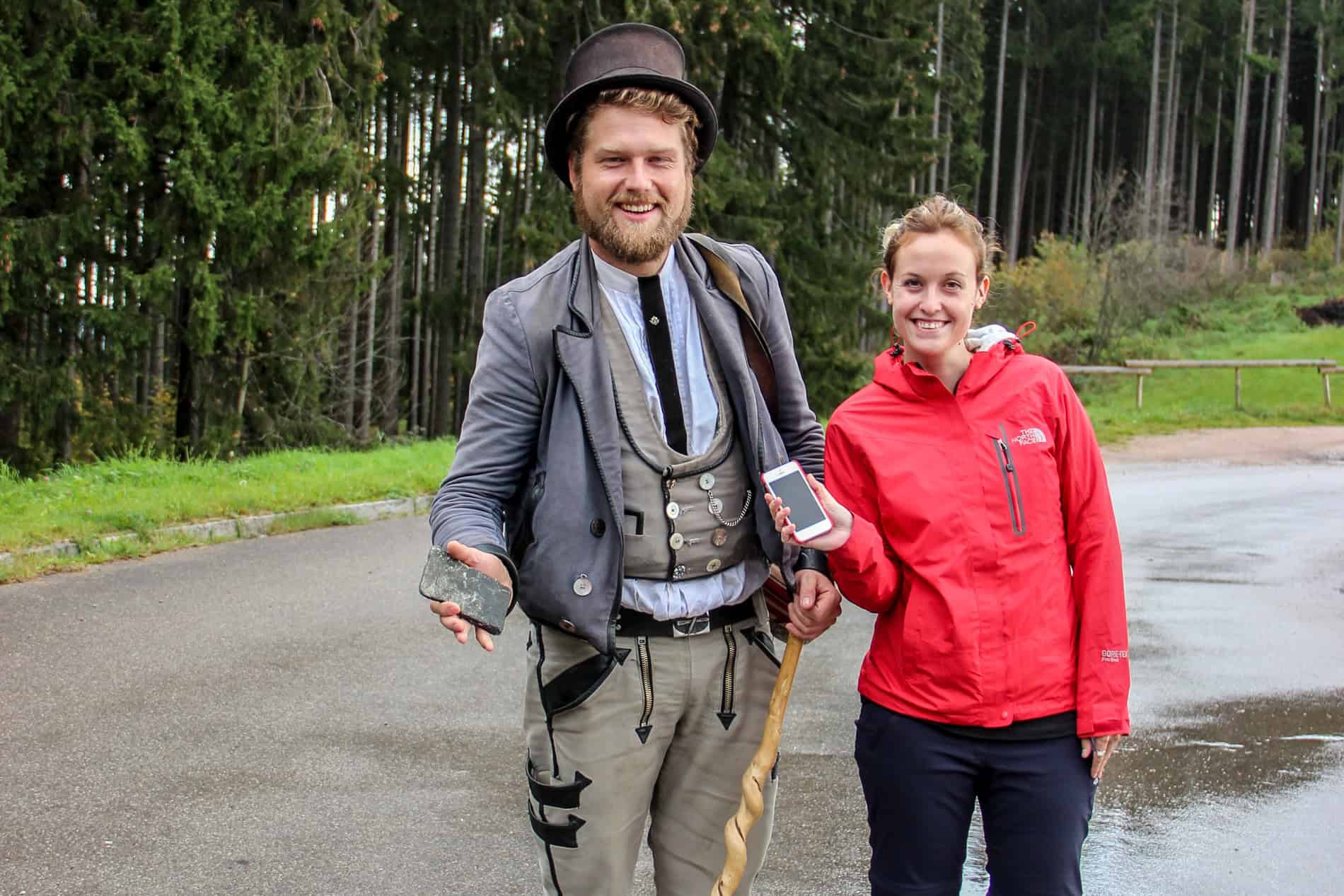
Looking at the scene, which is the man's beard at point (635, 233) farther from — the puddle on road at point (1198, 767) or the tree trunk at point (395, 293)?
the tree trunk at point (395, 293)

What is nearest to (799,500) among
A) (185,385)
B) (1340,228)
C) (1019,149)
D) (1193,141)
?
(185,385)

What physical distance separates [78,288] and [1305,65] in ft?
202

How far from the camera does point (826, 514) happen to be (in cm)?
261

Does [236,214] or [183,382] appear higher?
[236,214]

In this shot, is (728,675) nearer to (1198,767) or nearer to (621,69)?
(621,69)

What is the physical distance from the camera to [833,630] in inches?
320

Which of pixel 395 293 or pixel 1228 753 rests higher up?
pixel 395 293

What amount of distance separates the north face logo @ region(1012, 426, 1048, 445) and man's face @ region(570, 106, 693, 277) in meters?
0.85

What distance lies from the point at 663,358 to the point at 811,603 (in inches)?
24.0

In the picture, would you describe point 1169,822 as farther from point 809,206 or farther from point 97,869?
point 809,206

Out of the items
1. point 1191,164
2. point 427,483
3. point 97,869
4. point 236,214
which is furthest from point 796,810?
point 1191,164

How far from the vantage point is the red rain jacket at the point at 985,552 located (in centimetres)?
273

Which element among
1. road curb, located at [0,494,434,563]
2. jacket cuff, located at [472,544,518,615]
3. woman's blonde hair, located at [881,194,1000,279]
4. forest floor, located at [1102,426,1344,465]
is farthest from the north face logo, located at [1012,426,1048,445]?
forest floor, located at [1102,426,1344,465]

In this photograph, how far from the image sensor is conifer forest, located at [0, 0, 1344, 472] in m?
15.8
